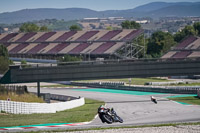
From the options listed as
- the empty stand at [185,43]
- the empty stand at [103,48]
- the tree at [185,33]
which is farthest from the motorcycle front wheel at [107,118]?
the tree at [185,33]

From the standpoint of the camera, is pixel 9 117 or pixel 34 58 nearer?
pixel 9 117

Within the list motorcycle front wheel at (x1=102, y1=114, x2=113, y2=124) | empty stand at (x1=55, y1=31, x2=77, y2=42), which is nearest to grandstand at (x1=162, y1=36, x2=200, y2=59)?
empty stand at (x1=55, y1=31, x2=77, y2=42)

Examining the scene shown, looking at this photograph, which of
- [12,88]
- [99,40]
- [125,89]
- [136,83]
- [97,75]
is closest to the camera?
[12,88]

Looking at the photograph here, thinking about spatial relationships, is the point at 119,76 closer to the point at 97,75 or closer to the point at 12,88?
the point at 97,75

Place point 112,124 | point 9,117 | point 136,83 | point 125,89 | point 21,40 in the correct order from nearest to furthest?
point 112,124 → point 9,117 → point 125,89 → point 136,83 → point 21,40

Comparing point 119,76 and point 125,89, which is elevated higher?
point 119,76

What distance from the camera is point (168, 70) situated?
5550 centimetres

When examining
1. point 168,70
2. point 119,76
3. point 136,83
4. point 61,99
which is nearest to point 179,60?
point 168,70

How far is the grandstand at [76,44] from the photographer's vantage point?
116438mm

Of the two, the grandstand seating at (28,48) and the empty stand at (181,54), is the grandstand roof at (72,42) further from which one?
the empty stand at (181,54)

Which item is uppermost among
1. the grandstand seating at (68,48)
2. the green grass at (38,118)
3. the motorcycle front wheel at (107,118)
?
the motorcycle front wheel at (107,118)

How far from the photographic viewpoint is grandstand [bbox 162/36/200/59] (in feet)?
333

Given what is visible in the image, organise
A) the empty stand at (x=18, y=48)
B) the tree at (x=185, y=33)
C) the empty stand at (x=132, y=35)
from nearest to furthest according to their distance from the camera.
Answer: the empty stand at (x=132, y=35) → the empty stand at (x=18, y=48) → the tree at (x=185, y=33)

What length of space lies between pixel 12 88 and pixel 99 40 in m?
82.8
